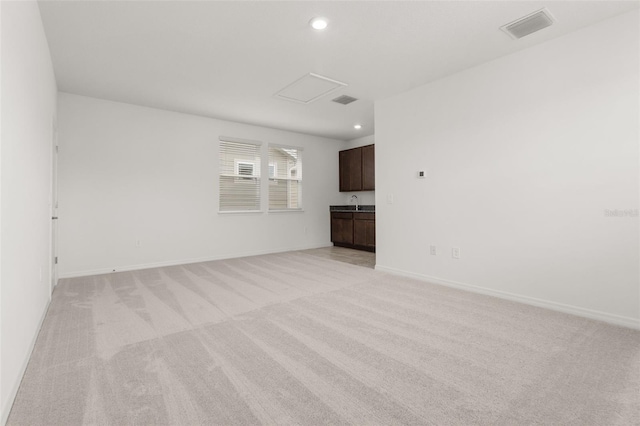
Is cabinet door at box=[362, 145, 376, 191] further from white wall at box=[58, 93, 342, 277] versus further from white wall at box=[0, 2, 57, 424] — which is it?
white wall at box=[0, 2, 57, 424]

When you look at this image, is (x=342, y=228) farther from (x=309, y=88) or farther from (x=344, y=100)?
(x=309, y=88)

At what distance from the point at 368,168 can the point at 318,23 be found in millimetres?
4286

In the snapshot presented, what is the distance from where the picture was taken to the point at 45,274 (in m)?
2.94

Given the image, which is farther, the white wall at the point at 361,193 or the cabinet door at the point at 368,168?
the white wall at the point at 361,193

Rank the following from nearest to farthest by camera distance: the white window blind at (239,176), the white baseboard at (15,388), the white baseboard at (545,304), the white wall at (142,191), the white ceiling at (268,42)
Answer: the white baseboard at (15,388) → the white ceiling at (268,42) → the white baseboard at (545,304) → the white wall at (142,191) → the white window blind at (239,176)

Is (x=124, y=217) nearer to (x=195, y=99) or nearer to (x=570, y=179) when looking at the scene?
(x=195, y=99)

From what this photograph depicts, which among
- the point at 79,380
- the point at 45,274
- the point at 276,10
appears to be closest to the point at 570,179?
the point at 276,10

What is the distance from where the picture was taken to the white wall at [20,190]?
1.50 metres

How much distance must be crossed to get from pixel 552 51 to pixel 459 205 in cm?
174

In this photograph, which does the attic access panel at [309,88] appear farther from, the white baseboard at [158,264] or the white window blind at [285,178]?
the white baseboard at [158,264]

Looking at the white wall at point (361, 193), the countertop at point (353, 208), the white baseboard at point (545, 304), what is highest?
the white wall at point (361, 193)

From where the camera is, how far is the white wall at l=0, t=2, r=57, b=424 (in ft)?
4.93

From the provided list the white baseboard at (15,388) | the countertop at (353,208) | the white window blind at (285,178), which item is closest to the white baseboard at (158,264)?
the white window blind at (285,178)

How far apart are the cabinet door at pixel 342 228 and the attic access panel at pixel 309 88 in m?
3.07
